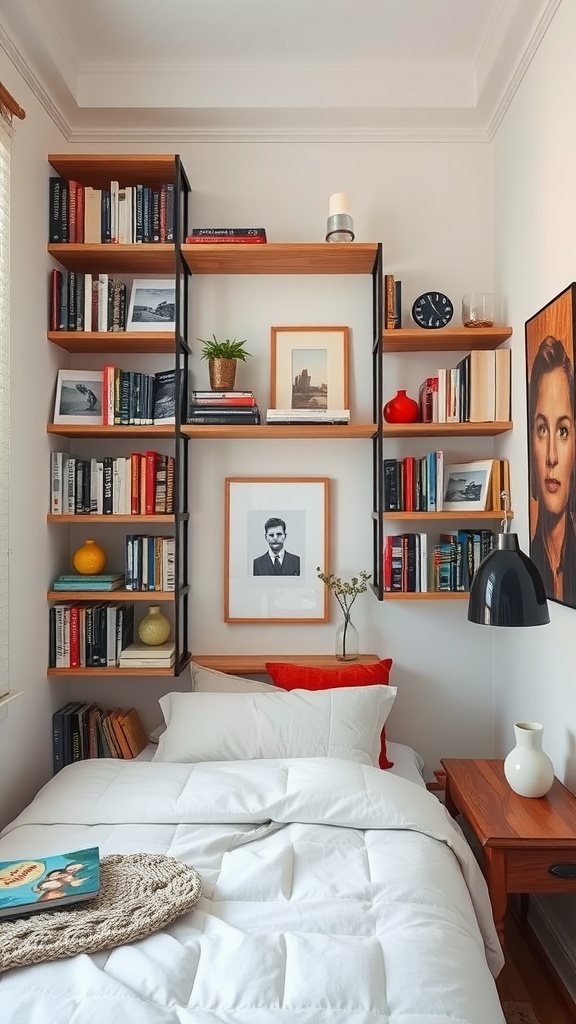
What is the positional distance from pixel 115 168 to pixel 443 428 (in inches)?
61.0

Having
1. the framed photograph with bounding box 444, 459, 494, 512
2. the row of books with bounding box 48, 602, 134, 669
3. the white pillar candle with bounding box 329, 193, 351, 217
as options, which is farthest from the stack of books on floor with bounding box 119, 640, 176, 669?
the white pillar candle with bounding box 329, 193, 351, 217

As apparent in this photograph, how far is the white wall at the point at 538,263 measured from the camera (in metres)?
2.19

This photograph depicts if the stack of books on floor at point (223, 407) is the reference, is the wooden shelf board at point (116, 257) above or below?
above

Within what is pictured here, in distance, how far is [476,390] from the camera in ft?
9.11

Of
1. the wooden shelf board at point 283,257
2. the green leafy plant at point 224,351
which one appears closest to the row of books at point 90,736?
the green leafy plant at point 224,351

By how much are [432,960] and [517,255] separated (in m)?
2.19

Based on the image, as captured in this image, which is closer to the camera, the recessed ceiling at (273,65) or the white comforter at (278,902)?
the white comforter at (278,902)

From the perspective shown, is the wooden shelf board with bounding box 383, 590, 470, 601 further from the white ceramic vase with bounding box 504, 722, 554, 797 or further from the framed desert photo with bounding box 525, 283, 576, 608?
the white ceramic vase with bounding box 504, 722, 554, 797

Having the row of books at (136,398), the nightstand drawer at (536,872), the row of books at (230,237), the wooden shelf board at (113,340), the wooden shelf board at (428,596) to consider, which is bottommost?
the nightstand drawer at (536,872)

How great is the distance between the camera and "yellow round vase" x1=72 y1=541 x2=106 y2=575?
288 cm

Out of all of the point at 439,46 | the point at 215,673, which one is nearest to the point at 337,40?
the point at 439,46

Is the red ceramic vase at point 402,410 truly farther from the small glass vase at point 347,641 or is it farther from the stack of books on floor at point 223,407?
the small glass vase at point 347,641

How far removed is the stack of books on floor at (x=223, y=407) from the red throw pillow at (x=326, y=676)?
92 centimetres

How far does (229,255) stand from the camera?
281cm
